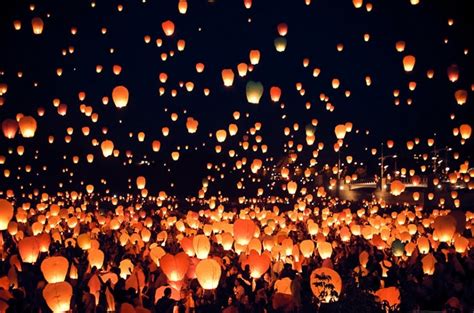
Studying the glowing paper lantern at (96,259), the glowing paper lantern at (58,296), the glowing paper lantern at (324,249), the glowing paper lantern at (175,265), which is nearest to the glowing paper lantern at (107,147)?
the glowing paper lantern at (96,259)

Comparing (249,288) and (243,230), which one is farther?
(243,230)

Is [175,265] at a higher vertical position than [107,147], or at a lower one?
lower

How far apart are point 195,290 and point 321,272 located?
1.92m

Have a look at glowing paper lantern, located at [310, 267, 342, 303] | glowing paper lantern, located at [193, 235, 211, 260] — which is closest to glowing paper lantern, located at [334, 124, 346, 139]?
glowing paper lantern, located at [193, 235, 211, 260]

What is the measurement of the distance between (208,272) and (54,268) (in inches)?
78.8

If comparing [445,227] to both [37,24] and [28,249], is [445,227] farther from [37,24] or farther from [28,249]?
[37,24]

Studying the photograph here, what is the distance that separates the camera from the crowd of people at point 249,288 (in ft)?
18.9

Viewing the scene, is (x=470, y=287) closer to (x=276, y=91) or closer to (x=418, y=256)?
(x=418, y=256)

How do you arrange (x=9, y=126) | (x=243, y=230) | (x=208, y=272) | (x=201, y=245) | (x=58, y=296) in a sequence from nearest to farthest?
(x=58, y=296)
(x=208, y=272)
(x=201, y=245)
(x=243, y=230)
(x=9, y=126)

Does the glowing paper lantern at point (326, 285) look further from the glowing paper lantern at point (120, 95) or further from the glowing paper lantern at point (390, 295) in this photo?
the glowing paper lantern at point (120, 95)

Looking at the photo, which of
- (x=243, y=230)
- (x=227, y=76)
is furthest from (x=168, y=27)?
(x=243, y=230)

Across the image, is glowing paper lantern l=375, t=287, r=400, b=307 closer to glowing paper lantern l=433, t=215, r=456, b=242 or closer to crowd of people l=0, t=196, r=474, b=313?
crowd of people l=0, t=196, r=474, b=313

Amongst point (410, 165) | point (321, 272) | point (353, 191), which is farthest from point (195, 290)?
point (410, 165)

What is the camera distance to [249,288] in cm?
680
